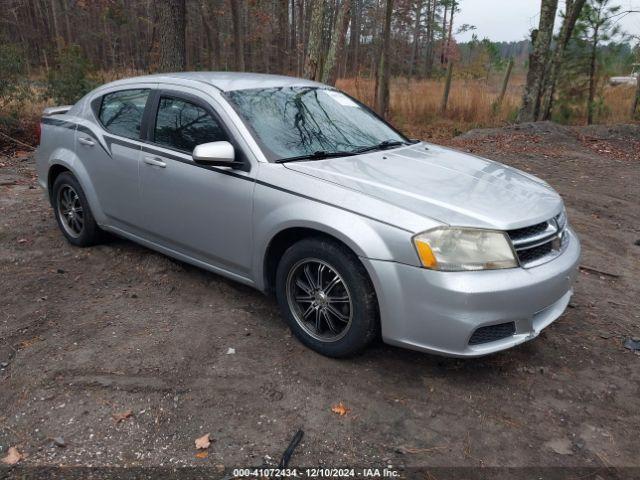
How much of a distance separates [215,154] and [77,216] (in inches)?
92.4

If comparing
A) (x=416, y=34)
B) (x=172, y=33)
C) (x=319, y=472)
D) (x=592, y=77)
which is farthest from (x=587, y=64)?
(x=416, y=34)

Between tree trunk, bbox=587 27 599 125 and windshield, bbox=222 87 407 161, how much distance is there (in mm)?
12655

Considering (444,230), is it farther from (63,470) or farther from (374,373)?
(63,470)

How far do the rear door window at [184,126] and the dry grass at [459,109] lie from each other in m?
11.6

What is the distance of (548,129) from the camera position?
38.4ft

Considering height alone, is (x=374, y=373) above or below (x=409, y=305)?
below

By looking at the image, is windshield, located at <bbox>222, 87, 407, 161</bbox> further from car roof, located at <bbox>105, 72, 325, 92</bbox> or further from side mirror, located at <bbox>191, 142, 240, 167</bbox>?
side mirror, located at <bbox>191, 142, 240, 167</bbox>

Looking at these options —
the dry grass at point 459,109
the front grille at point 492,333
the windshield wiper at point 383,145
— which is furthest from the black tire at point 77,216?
the dry grass at point 459,109

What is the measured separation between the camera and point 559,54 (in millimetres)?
13914

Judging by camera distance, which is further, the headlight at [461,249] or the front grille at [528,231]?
the front grille at [528,231]

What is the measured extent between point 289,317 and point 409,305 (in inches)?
36.9

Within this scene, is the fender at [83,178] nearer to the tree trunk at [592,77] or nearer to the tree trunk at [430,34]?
the tree trunk at [592,77]

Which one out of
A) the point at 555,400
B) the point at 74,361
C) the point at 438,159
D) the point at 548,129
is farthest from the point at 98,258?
the point at 548,129

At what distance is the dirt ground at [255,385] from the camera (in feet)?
8.45
